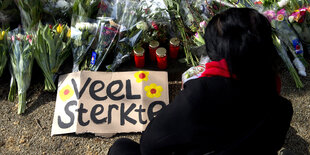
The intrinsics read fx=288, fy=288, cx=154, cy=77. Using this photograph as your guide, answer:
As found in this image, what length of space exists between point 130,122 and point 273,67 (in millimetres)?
1444

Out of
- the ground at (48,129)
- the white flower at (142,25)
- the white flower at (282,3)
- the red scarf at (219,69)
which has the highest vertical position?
the red scarf at (219,69)

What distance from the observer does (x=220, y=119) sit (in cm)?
119

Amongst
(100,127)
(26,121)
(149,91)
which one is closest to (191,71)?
Answer: (149,91)

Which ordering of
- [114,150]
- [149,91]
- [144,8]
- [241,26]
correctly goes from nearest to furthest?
[241,26] → [114,150] → [149,91] → [144,8]

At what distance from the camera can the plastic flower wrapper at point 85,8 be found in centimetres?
274

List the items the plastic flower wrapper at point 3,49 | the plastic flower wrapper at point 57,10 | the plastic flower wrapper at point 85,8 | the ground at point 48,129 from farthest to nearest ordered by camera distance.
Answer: the plastic flower wrapper at point 57,10 → the plastic flower wrapper at point 85,8 → the plastic flower wrapper at point 3,49 → the ground at point 48,129

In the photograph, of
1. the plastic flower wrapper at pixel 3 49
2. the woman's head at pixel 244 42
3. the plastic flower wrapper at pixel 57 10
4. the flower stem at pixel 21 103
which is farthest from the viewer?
the plastic flower wrapper at pixel 57 10

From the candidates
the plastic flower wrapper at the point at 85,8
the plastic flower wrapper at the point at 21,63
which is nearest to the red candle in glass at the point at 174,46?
the plastic flower wrapper at the point at 85,8

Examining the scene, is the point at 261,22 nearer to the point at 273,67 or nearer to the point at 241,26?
the point at 241,26

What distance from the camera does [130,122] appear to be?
242cm

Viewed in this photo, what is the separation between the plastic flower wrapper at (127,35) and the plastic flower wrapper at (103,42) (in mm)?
70

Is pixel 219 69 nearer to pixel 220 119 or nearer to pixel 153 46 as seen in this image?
pixel 220 119

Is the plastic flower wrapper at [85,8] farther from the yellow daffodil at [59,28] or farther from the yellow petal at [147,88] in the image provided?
the yellow petal at [147,88]

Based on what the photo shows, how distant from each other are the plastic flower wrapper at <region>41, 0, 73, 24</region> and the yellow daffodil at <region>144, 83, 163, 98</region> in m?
1.16
